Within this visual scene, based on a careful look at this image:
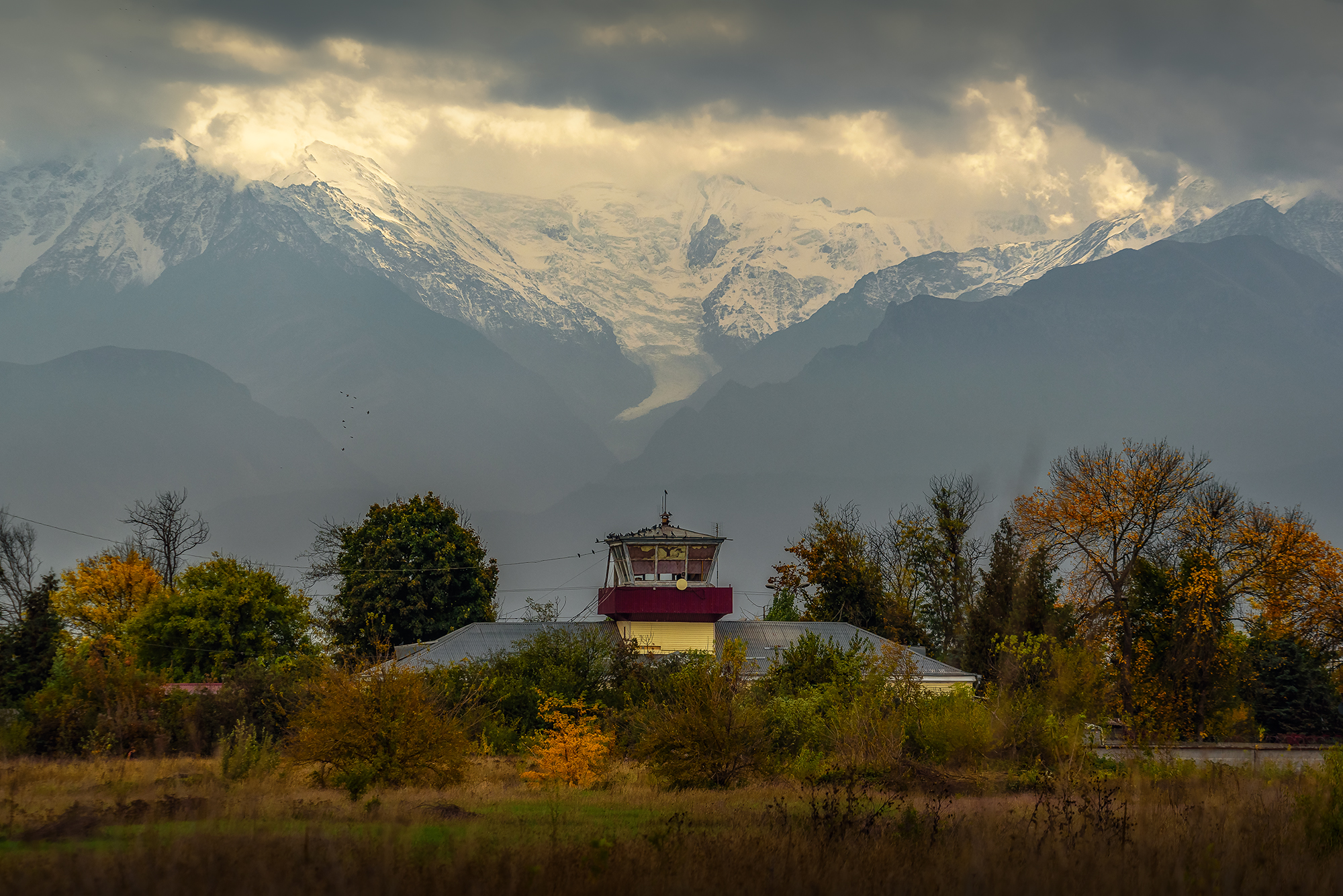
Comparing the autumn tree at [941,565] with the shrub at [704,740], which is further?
the autumn tree at [941,565]

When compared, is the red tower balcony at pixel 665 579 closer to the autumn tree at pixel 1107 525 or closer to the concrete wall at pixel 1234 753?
the autumn tree at pixel 1107 525

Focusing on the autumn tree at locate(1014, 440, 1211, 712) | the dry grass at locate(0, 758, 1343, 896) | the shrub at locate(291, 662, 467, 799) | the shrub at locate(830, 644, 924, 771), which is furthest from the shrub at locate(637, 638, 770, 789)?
the autumn tree at locate(1014, 440, 1211, 712)

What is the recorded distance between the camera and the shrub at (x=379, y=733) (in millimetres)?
25359

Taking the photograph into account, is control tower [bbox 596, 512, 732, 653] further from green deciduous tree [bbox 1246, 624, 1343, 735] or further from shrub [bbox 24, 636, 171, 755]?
green deciduous tree [bbox 1246, 624, 1343, 735]

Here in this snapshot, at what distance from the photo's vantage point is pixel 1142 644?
161ft

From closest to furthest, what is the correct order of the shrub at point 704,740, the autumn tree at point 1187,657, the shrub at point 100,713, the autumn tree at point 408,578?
the shrub at point 704,740, the shrub at point 100,713, the autumn tree at point 1187,657, the autumn tree at point 408,578

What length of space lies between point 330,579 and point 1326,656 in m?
67.7

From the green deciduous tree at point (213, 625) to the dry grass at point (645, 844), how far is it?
106ft

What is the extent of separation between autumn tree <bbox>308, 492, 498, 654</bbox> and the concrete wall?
127 feet

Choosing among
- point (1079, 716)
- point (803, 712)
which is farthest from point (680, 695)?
point (1079, 716)

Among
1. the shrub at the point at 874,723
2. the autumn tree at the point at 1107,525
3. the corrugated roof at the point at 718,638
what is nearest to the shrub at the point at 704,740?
the shrub at the point at 874,723

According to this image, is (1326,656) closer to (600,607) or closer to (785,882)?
(600,607)

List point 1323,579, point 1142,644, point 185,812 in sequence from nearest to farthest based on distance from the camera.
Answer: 1. point 185,812
2. point 1323,579
3. point 1142,644

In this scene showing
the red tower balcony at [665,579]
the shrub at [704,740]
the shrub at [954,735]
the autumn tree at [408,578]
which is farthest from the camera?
the autumn tree at [408,578]
